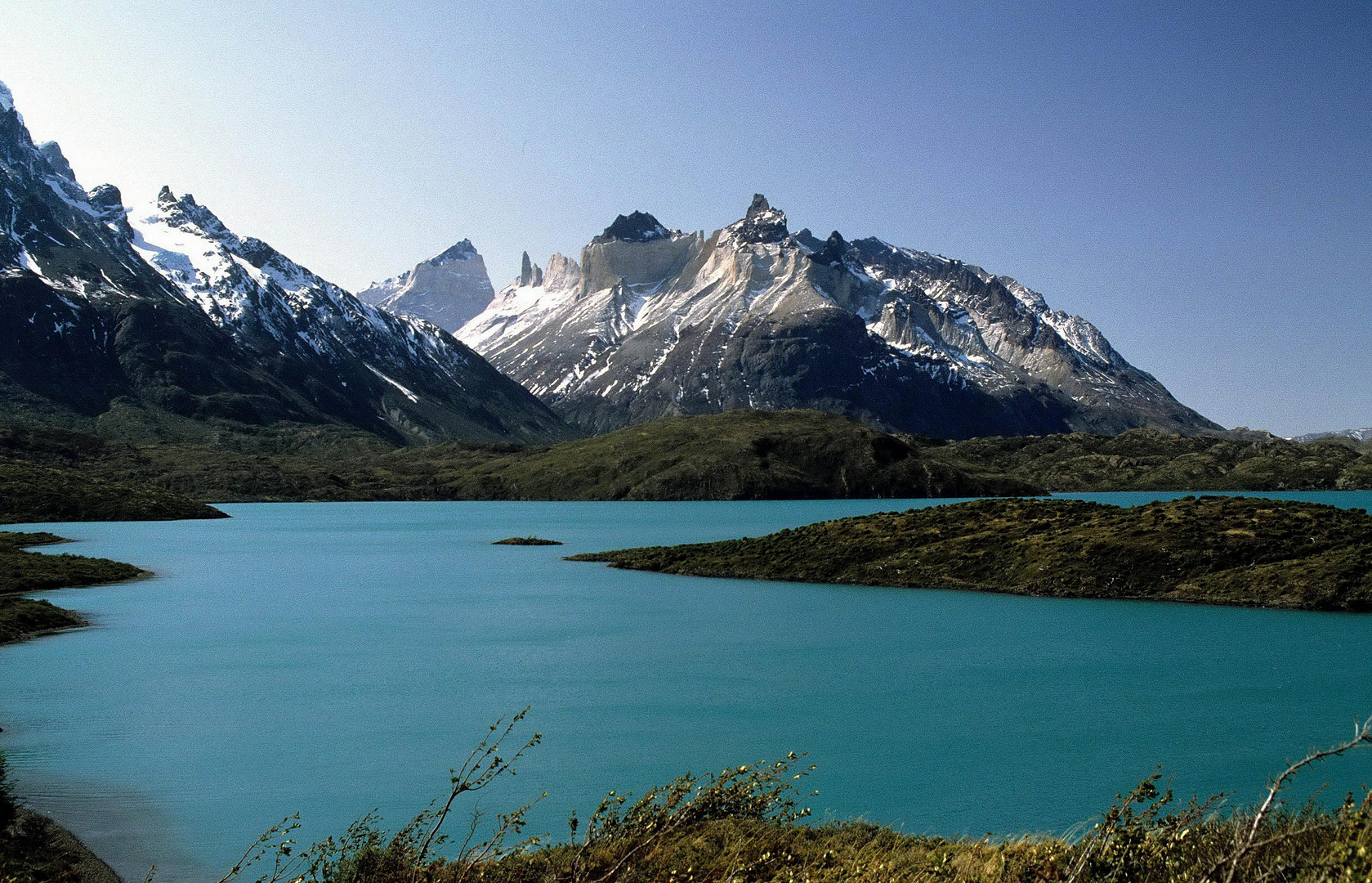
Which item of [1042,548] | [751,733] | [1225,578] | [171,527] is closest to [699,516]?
[171,527]

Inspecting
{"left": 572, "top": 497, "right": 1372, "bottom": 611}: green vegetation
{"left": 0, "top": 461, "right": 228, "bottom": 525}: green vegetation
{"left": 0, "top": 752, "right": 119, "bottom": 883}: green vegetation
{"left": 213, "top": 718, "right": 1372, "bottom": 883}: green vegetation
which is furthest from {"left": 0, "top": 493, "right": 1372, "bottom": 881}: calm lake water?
{"left": 0, "top": 461, "right": 228, "bottom": 525}: green vegetation

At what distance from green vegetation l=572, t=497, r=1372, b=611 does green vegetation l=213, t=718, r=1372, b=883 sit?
41.6 m

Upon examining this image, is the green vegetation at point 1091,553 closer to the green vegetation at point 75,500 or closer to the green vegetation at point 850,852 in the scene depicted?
the green vegetation at point 850,852

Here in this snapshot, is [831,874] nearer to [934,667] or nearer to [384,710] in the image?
[384,710]

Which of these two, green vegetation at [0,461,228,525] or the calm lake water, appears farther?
green vegetation at [0,461,228,525]

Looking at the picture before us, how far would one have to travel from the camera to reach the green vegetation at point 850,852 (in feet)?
39.8

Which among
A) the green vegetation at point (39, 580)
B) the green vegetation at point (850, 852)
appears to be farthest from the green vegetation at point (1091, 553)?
the green vegetation at point (850, 852)

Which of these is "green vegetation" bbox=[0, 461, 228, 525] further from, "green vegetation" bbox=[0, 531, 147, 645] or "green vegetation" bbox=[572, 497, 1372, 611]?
"green vegetation" bbox=[572, 497, 1372, 611]

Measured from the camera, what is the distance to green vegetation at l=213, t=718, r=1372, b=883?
39.8 ft

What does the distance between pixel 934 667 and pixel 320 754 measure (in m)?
24.6

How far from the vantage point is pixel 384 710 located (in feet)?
111

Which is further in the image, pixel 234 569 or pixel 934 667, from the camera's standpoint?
pixel 234 569

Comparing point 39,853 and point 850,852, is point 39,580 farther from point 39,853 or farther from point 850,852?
point 850,852

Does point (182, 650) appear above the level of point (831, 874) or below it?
below
